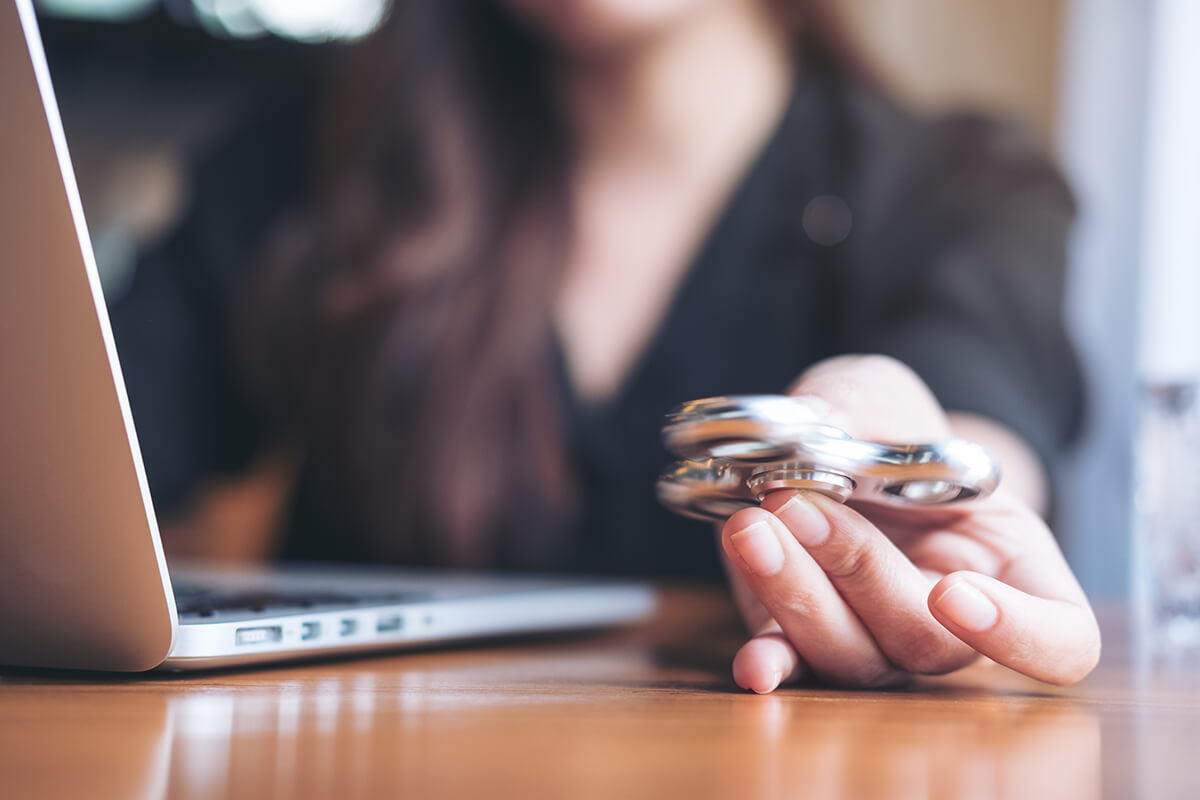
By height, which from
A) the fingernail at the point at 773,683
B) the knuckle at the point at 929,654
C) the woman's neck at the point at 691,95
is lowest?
the fingernail at the point at 773,683

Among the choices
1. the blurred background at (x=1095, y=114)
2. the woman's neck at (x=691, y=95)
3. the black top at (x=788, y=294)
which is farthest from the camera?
the blurred background at (x=1095, y=114)

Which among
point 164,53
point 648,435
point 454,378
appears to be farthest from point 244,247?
point 164,53

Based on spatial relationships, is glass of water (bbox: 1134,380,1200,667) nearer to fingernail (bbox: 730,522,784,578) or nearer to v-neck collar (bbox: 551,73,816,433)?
fingernail (bbox: 730,522,784,578)

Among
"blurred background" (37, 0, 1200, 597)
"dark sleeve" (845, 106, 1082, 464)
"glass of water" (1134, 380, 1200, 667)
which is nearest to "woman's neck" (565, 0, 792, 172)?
"dark sleeve" (845, 106, 1082, 464)

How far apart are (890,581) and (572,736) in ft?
0.34

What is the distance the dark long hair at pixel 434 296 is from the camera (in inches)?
37.5

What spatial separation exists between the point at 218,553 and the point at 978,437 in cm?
201

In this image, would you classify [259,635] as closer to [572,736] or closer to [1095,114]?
[572,736]

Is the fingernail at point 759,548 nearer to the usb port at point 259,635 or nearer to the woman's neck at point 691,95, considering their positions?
the usb port at point 259,635

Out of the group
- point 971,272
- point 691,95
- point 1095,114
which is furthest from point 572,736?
point 1095,114

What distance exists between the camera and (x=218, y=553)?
7.40ft

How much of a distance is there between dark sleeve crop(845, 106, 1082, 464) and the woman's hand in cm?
29

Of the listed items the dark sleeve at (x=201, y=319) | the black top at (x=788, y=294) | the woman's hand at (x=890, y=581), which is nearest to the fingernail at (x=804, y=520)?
the woman's hand at (x=890, y=581)

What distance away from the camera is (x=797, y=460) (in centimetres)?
26
